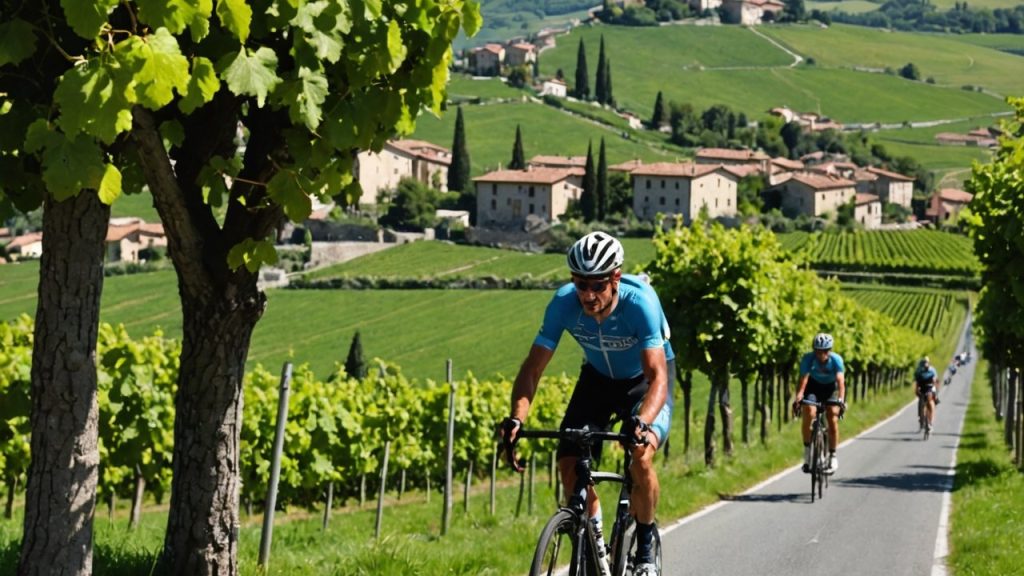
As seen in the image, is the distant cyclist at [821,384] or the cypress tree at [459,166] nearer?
the distant cyclist at [821,384]

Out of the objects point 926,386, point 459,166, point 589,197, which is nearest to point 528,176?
point 589,197

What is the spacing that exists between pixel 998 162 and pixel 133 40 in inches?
709

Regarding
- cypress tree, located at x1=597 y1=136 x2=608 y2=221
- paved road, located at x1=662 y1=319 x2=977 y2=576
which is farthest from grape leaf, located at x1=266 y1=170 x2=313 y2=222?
cypress tree, located at x1=597 y1=136 x2=608 y2=221

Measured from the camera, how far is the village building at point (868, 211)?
588 ft

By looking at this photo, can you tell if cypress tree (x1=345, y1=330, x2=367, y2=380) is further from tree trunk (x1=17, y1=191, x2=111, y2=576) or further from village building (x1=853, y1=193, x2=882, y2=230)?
village building (x1=853, y1=193, x2=882, y2=230)

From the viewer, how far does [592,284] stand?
6602mm

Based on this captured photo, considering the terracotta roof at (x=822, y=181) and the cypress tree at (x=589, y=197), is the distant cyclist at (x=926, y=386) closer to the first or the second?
the cypress tree at (x=589, y=197)

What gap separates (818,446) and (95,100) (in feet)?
40.7

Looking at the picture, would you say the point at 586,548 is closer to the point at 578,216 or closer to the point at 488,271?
the point at 488,271

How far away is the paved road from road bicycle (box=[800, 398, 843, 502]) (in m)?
0.27

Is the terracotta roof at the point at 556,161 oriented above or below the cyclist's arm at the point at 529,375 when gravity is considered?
below

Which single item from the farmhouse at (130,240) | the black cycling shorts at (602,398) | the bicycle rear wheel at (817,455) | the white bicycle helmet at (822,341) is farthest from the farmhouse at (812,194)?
the black cycling shorts at (602,398)

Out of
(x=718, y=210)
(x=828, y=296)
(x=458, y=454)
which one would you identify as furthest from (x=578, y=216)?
(x=458, y=454)

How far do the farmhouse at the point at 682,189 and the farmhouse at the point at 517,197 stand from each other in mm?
8940
